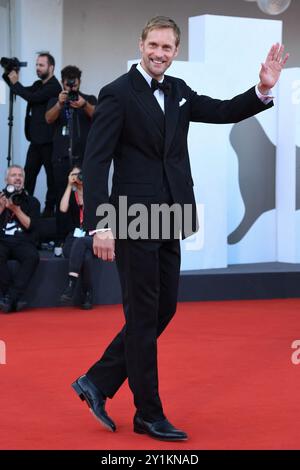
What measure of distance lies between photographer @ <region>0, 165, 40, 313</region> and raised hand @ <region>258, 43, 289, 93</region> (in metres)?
3.64

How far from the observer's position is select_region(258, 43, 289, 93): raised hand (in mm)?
3604

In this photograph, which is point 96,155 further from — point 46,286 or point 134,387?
point 46,286

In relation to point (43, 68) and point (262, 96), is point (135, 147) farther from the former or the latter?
point (43, 68)

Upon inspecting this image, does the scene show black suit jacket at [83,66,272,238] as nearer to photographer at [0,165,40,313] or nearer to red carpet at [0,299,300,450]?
red carpet at [0,299,300,450]

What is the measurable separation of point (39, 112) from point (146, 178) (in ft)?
15.9

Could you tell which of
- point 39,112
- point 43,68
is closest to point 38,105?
point 39,112

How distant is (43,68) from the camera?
820 cm

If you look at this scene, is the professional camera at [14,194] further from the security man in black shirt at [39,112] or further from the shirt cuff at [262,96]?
the shirt cuff at [262,96]

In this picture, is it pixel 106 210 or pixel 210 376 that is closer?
pixel 106 210

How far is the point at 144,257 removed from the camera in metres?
3.58

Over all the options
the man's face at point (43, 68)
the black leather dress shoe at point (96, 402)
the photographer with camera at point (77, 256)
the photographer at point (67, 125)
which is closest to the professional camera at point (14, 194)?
the photographer with camera at point (77, 256)

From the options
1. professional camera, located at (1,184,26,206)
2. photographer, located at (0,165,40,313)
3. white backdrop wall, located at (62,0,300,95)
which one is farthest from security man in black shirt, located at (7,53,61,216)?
white backdrop wall, located at (62,0,300,95)
